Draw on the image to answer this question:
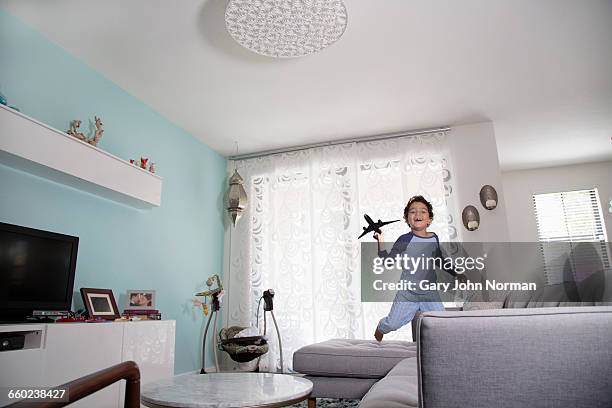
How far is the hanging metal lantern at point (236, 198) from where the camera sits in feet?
15.5

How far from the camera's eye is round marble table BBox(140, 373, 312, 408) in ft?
4.99

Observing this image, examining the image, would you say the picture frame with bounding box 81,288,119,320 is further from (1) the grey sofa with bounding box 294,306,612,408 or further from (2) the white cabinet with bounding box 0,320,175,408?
(1) the grey sofa with bounding box 294,306,612,408

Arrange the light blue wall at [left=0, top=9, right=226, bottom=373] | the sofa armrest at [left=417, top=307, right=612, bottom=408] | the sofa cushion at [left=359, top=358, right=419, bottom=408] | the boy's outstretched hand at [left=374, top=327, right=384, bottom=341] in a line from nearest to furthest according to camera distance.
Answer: the sofa armrest at [left=417, top=307, right=612, bottom=408] < the sofa cushion at [left=359, top=358, right=419, bottom=408] < the light blue wall at [left=0, top=9, right=226, bottom=373] < the boy's outstretched hand at [left=374, top=327, right=384, bottom=341]

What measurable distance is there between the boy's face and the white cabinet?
8.46ft

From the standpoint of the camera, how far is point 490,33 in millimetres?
2934

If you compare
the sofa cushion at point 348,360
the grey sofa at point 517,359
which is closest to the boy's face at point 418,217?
the sofa cushion at point 348,360

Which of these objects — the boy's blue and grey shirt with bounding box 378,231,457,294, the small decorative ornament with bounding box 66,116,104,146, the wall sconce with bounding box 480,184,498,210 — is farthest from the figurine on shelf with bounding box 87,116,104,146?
the wall sconce with bounding box 480,184,498,210

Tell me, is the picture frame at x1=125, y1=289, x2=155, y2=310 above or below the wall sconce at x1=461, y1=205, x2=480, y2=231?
below

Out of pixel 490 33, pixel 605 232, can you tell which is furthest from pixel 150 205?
pixel 605 232

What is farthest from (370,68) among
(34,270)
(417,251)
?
(34,270)

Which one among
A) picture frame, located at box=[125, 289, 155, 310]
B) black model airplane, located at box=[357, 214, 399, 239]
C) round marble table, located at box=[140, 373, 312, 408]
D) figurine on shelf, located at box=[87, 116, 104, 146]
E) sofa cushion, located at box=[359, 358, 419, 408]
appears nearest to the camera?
sofa cushion, located at box=[359, 358, 419, 408]

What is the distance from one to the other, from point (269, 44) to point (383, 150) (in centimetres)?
217

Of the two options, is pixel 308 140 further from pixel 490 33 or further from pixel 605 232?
pixel 605 232

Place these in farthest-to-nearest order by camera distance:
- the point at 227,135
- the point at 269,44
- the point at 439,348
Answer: the point at 227,135 → the point at 269,44 → the point at 439,348
